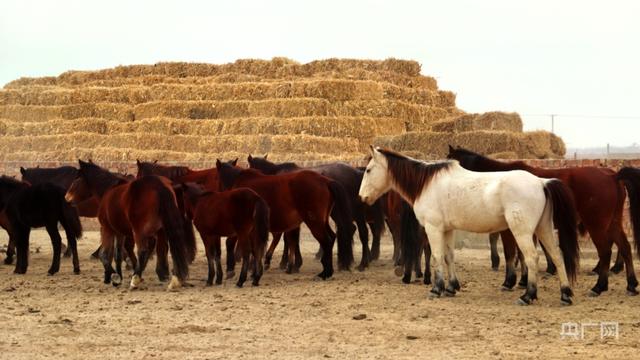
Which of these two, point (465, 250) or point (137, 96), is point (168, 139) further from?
point (465, 250)

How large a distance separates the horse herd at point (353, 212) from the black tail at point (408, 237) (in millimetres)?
20

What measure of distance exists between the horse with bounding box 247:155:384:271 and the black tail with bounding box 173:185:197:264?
1943 mm

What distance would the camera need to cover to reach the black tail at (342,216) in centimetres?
1395

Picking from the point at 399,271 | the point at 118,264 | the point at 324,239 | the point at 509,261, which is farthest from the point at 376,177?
the point at 118,264

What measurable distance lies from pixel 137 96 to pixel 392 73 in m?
10.2

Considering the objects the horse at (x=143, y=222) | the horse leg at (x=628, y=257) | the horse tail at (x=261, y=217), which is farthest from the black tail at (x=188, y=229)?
the horse leg at (x=628, y=257)

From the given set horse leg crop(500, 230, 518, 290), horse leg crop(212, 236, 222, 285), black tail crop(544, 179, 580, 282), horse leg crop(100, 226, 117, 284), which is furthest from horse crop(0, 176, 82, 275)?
black tail crop(544, 179, 580, 282)

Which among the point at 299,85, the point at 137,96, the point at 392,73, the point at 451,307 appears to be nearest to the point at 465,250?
the point at 451,307

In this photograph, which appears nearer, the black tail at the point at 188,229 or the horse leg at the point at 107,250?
the horse leg at the point at 107,250

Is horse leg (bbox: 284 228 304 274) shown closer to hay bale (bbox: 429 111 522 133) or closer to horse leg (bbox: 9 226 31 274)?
horse leg (bbox: 9 226 31 274)

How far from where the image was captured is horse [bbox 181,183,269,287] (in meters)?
12.6

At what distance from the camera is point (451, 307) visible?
1089 centimetres

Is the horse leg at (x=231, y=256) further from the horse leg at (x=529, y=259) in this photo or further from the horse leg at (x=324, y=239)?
the horse leg at (x=529, y=259)

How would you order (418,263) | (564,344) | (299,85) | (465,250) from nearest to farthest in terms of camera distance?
(564,344), (418,263), (465,250), (299,85)
